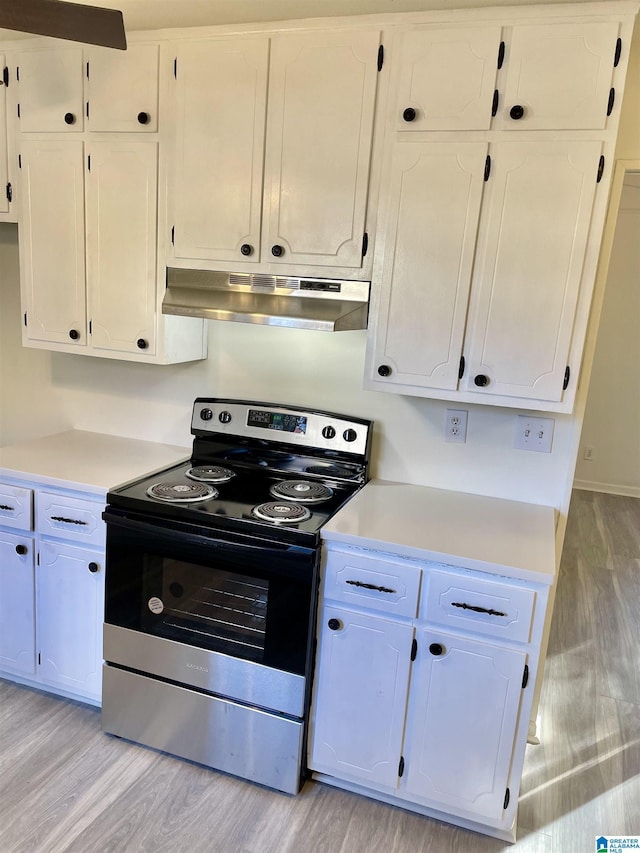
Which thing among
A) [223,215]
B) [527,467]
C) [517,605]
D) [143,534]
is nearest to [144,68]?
[223,215]

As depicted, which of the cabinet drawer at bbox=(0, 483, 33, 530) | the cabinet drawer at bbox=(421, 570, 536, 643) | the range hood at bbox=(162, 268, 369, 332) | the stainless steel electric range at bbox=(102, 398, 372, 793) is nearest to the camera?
the cabinet drawer at bbox=(421, 570, 536, 643)

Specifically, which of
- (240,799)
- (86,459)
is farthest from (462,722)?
(86,459)

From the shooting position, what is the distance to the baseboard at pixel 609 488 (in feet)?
18.3

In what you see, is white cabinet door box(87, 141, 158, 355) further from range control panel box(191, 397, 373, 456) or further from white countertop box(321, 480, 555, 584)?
white countertop box(321, 480, 555, 584)

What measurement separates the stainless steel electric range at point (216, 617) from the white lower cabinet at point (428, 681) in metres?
0.11

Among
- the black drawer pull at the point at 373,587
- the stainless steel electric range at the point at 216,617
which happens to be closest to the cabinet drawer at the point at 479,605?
the black drawer pull at the point at 373,587

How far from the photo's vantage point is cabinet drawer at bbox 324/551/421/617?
1842mm

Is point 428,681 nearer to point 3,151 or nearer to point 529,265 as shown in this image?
point 529,265

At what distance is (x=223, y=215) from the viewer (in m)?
2.19

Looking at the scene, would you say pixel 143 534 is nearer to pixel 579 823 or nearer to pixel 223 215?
pixel 223 215

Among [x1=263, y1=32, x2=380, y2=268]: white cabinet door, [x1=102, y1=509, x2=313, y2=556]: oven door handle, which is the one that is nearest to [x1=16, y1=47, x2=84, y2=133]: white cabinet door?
[x1=263, y1=32, x2=380, y2=268]: white cabinet door

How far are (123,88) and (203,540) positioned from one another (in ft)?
5.37

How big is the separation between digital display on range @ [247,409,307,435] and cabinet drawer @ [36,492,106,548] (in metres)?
0.68

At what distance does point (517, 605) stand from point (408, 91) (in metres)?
1.58
